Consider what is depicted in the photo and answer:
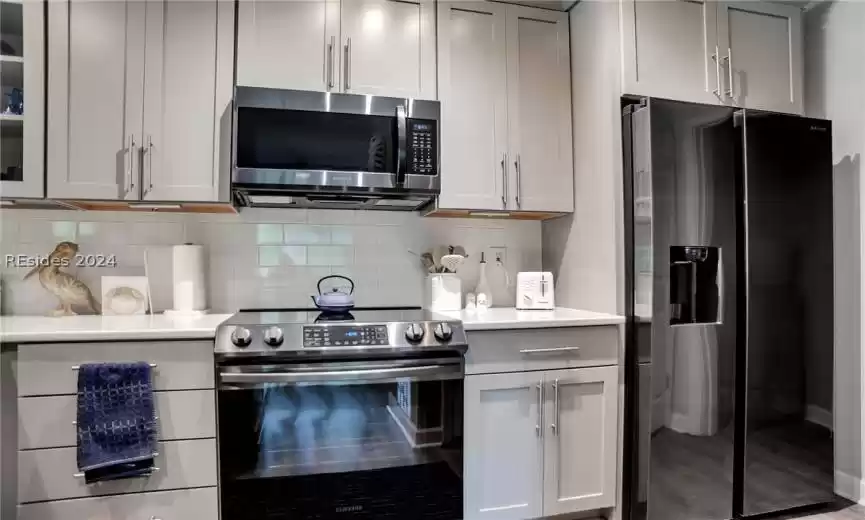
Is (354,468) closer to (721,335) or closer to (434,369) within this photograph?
(434,369)

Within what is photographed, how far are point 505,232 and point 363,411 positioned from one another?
1292 mm

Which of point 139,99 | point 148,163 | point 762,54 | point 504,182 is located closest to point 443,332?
point 504,182

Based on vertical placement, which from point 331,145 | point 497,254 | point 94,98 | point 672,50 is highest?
point 672,50

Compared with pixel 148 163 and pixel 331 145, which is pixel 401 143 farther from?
pixel 148 163

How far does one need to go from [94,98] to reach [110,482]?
1.44 metres

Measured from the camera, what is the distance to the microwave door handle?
2.07 metres

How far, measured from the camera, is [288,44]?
2.14 meters

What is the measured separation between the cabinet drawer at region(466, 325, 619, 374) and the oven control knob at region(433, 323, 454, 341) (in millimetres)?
114

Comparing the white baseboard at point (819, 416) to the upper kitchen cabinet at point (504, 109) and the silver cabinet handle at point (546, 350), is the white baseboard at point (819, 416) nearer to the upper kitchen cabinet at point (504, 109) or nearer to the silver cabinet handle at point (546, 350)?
Result: the silver cabinet handle at point (546, 350)

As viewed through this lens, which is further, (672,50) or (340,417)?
(672,50)

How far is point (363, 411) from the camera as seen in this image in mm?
1895

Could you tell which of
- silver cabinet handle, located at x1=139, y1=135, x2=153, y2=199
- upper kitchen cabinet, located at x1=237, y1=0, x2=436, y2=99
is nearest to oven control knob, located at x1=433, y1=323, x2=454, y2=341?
upper kitchen cabinet, located at x1=237, y1=0, x2=436, y2=99

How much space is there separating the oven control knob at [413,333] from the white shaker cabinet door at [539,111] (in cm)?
84

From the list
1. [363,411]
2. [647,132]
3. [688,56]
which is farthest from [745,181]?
[363,411]
